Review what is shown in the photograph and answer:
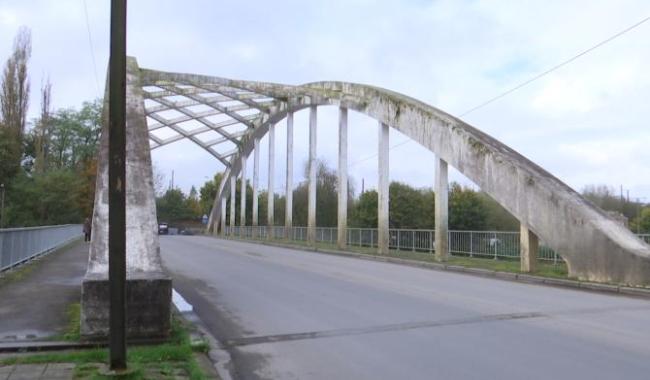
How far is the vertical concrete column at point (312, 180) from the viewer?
115 feet

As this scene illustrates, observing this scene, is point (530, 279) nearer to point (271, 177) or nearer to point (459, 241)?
point (459, 241)

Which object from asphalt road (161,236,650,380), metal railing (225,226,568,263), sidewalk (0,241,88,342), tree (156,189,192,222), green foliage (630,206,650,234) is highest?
tree (156,189,192,222)

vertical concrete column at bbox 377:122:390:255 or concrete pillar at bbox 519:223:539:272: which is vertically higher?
vertical concrete column at bbox 377:122:390:255

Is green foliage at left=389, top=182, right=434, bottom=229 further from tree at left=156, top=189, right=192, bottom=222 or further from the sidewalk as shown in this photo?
tree at left=156, top=189, right=192, bottom=222

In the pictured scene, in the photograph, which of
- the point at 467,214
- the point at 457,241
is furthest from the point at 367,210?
the point at 457,241

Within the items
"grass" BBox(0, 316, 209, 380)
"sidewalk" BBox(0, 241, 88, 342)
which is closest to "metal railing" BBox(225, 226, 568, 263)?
"sidewalk" BBox(0, 241, 88, 342)

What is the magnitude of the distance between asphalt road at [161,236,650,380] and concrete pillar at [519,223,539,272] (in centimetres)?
291

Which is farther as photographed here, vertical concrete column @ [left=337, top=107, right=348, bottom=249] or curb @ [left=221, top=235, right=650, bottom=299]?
vertical concrete column @ [left=337, top=107, right=348, bottom=249]

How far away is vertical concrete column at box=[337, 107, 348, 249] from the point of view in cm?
3061

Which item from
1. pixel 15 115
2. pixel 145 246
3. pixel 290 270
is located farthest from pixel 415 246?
pixel 15 115

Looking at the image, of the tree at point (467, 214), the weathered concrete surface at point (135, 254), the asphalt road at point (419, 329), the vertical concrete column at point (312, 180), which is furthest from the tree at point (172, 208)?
the weathered concrete surface at point (135, 254)

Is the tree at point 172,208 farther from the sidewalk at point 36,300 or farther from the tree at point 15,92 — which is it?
the sidewalk at point 36,300

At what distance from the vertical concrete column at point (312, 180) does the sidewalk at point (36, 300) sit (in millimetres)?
20079

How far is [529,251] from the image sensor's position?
670 inches
